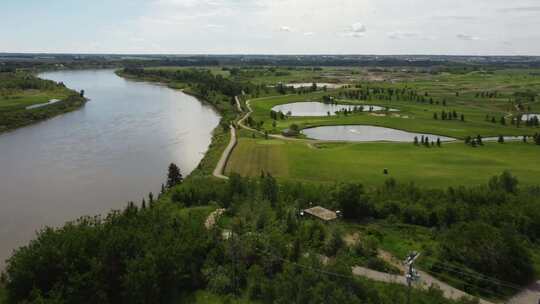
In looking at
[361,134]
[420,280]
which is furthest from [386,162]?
[420,280]

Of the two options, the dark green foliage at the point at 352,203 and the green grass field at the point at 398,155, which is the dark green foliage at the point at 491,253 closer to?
the dark green foliage at the point at 352,203

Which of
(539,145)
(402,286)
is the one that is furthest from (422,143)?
(402,286)

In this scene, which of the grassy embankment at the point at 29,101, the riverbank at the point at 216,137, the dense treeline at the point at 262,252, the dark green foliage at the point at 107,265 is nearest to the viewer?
the dense treeline at the point at 262,252

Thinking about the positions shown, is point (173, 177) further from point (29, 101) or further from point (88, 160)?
point (29, 101)

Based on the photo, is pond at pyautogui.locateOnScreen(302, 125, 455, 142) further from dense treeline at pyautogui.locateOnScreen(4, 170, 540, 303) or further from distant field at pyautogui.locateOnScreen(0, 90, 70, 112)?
distant field at pyautogui.locateOnScreen(0, 90, 70, 112)

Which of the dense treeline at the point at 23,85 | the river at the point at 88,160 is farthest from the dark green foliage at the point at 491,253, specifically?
the dense treeline at the point at 23,85

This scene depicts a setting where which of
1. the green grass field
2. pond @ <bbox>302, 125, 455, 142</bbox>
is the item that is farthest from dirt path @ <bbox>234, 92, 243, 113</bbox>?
pond @ <bbox>302, 125, 455, 142</bbox>
